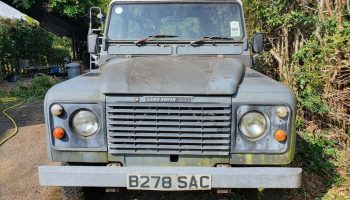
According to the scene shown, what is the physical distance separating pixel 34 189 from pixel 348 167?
3812 mm

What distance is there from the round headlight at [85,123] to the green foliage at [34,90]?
839cm

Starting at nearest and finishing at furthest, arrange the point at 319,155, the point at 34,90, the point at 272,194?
the point at 272,194, the point at 319,155, the point at 34,90

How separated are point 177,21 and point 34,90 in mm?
8510

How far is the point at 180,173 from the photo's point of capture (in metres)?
3.14

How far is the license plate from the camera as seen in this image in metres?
3.14

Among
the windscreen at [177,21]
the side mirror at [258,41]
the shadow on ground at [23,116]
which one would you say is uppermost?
the windscreen at [177,21]

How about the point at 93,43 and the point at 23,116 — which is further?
the point at 23,116

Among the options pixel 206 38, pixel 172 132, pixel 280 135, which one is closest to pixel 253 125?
pixel 280 135

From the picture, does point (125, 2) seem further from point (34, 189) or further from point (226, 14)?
point (34, 189)

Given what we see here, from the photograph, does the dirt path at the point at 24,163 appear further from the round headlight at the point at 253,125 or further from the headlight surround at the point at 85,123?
the round headlight at the point at 253,125

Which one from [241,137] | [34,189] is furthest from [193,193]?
[34,189]

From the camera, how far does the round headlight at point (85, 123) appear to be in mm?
3340

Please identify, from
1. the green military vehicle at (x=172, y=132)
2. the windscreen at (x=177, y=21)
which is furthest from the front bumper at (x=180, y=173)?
the windscreen at (x=177, y=21)

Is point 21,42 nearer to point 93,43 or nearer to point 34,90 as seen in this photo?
point 34,90
